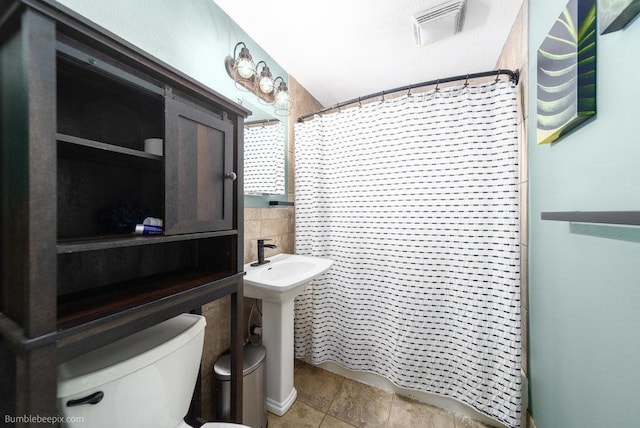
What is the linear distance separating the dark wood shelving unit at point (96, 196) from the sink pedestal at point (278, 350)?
39cm

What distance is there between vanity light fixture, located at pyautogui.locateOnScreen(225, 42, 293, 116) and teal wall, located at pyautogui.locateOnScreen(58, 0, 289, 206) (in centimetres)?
4

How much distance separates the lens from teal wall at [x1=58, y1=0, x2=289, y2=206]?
2.95ft

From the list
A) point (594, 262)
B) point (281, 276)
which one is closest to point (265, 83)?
point (281, 276)

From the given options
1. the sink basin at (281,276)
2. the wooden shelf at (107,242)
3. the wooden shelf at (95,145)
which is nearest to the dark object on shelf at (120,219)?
the wooden shelf at (107,242)

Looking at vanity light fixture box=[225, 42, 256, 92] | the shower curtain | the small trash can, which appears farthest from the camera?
vanity light fixture box=[225, 42, 256, 92]

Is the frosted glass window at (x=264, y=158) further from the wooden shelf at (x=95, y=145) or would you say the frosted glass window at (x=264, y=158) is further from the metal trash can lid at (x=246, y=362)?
the metal trash can lid at (x=246, y=362)

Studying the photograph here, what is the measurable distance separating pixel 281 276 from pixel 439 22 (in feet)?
5.94

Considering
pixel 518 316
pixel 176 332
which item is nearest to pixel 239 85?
pixel 176 332

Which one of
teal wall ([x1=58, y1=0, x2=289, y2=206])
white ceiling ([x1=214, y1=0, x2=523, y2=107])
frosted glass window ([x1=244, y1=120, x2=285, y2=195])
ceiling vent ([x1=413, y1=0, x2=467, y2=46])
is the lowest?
frosted glass window ([x1=244, y1=120, x2=285, y2=195])

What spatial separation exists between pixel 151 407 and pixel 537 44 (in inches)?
82.6

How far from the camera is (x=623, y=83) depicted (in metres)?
0.63

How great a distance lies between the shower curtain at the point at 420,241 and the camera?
1271 mm

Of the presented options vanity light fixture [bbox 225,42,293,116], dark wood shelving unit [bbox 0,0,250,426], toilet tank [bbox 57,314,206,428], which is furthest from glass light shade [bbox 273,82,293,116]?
toilet tank [bbox 57,314,206,428]

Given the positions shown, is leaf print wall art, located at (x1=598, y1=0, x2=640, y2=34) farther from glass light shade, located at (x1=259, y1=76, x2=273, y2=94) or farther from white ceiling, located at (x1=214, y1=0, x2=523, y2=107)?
glass light shade, located at (x1=259, y1=76, x2=273, y2=94)
